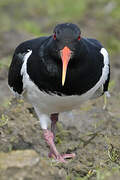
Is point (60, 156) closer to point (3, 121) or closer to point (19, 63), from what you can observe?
point (3, 121)

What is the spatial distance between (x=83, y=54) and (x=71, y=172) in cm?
128

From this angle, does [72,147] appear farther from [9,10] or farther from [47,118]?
[9,10]

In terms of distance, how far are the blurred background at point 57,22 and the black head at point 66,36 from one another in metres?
2.75

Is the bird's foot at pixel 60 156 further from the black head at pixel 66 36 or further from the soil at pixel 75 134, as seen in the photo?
the black head at pixel 66 36

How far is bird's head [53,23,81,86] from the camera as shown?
209 inches

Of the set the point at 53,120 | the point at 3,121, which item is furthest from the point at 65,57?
the point at 53,120

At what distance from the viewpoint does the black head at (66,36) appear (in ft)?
17.7

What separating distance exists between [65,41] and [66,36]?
65 mm

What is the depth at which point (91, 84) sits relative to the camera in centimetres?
585

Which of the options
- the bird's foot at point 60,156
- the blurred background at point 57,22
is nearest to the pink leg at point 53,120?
the bird's foot at point 60,156

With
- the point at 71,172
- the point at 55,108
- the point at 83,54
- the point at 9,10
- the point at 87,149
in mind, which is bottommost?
the point at 71,172

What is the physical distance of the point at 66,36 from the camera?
541 centimetres

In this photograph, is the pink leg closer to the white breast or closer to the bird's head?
the white breast

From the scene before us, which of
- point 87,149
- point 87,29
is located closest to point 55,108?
point 87,149
